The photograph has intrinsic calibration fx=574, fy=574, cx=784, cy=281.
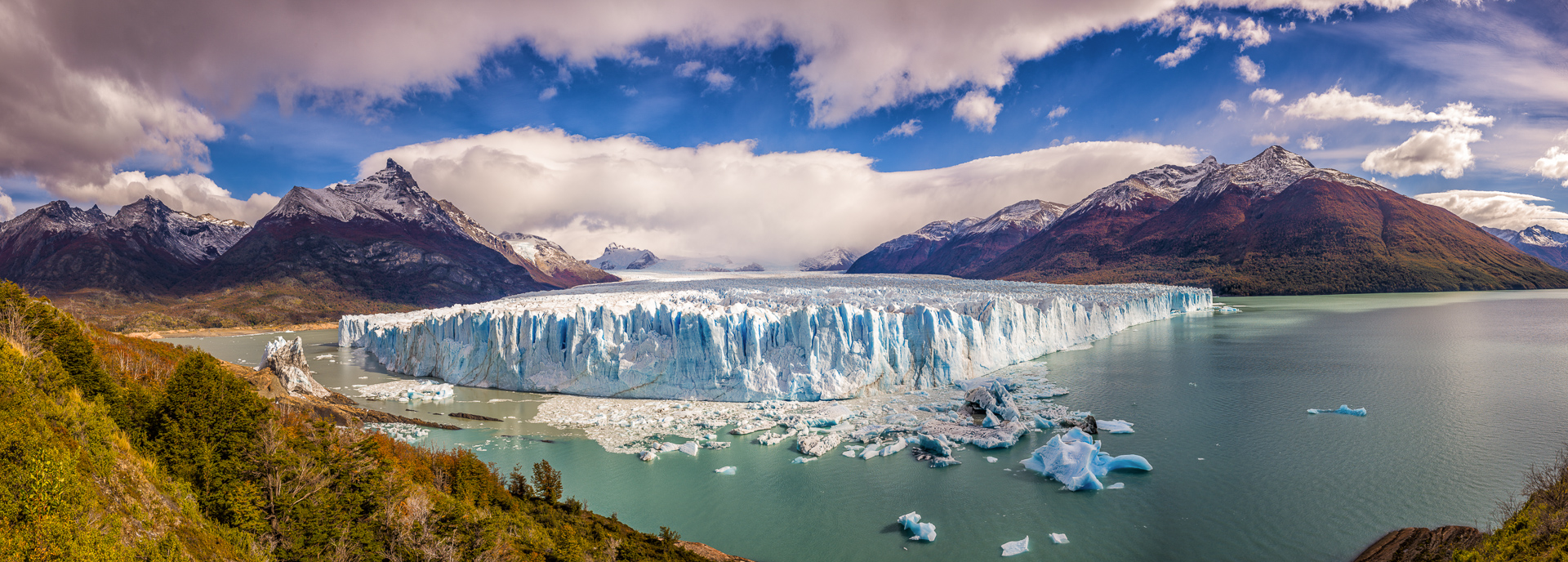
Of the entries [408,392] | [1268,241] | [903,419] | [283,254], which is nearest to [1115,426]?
[903,419]

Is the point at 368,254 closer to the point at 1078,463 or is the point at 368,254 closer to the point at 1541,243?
the point at 1078,463

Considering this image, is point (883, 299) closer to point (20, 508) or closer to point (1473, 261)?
point (20, 508)

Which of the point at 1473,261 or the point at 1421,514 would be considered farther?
the point at 1473,261

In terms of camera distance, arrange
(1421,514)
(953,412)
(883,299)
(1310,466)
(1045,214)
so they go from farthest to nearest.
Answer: (1045,214) → (883,299) → (953,412) → (1310,466) → (1421,514)

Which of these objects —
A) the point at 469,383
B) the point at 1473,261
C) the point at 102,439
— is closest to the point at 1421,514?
the point at 102,439

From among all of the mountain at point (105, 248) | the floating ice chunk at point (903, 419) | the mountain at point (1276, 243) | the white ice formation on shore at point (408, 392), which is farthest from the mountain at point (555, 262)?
the floating ice chunk at point (903, 419)

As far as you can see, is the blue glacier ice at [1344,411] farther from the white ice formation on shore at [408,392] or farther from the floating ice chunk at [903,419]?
the white ice formation on shore at [408,392]
